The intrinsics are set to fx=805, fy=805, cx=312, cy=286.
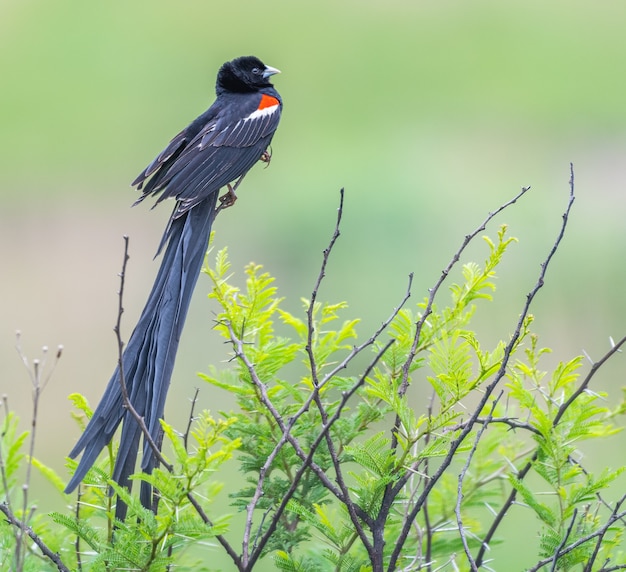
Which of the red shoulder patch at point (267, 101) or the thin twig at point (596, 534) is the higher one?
the red shoulder patch at point (267, 101)

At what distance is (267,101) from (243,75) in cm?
17

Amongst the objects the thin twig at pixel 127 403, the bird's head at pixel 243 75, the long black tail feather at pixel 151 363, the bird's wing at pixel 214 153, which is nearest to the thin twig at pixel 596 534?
the thin twig at pixel 127 403

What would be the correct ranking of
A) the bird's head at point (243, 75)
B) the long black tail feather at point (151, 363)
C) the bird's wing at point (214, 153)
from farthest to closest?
the bird's head at point (243, 75) → the bird's wing at point (214, 153) → the long black tail feather at point (151, 363)

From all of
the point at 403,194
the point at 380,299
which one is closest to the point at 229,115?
the point at 380,299

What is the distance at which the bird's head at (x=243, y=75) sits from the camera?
223 cm

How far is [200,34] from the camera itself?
306 inches

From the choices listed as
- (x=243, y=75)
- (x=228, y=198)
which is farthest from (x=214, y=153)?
(x=243, y=75)

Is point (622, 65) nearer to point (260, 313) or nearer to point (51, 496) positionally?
point (51, 496)

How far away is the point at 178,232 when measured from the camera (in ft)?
5.03

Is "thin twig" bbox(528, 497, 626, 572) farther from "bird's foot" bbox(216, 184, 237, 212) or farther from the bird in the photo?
"bird's foot" bbox(216, 184, 237, 212)

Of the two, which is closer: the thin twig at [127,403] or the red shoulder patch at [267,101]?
the thin twig at [127,403]

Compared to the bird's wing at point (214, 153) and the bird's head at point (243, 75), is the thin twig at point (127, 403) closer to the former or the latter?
the bird's wing at point (214, 153)

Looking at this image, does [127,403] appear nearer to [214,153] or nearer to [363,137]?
[214,153]

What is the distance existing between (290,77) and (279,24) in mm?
806
